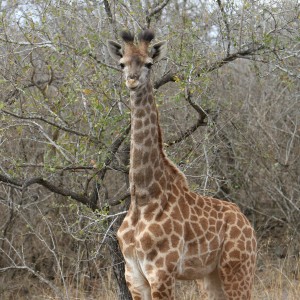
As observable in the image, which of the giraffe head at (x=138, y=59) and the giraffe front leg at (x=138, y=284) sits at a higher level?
the giraffe head at (x=138, y=59)

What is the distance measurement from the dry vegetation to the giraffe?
852 millimetres

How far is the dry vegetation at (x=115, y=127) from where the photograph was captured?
20.7 ft

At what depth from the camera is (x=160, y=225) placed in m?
4.88

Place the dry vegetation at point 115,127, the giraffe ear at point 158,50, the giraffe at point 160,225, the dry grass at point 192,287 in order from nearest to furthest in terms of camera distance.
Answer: the giraffe at point 160,225 < the giraffe ear at point 158,50 < the dry vegetation at point 115,127 < the dry grass at point 192,287

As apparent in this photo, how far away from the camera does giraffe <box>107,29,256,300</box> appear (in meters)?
4.82

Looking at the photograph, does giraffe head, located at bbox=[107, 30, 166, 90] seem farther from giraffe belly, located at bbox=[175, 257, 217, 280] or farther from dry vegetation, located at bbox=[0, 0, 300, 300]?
giraffe belly, located at bbox=[175, 257, 217, 280]

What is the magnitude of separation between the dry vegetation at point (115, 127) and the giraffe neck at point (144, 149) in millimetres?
878

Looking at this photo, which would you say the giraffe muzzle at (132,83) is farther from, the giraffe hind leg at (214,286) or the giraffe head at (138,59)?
the giraffe hind leg at (214,286)

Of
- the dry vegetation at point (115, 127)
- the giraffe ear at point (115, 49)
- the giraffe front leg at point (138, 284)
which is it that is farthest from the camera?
the dry vegetation at point (115, 127)


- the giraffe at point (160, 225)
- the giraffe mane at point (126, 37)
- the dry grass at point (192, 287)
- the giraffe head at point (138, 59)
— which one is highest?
the giraffe mane at point (126, 37)

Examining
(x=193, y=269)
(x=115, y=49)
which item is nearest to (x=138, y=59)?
(x=115, y=49)

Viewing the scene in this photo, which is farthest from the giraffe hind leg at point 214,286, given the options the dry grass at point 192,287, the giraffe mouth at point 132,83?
the dry grass at point 192,287

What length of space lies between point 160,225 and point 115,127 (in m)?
1.75

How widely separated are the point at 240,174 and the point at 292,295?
2.69 m
